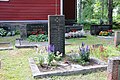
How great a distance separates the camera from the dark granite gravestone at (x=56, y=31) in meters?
6.80

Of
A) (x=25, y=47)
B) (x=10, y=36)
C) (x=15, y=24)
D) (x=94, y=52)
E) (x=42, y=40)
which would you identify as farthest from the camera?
(x=15, y=24)

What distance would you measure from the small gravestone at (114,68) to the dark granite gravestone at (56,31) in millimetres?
2871

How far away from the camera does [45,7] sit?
13.0m

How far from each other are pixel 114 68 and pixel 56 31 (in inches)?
122

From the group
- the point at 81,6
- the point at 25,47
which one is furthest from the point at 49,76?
the point at 81,6

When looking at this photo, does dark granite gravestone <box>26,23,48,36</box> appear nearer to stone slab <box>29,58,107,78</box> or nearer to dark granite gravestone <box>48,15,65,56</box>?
dark granite gravestone <box>48,15,65,56</box>

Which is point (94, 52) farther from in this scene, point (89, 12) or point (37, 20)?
point (89, 12)

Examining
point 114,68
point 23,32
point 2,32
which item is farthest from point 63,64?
point 2,32

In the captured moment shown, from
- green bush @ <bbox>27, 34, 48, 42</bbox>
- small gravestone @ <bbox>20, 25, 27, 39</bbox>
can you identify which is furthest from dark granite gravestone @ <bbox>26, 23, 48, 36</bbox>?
green bush @ <bbox>27, 34, 48, 42</bbox>

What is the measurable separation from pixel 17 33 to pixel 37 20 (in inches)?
51.0

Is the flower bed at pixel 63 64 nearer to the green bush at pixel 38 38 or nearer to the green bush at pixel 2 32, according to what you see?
the green bush at pixel 38 38

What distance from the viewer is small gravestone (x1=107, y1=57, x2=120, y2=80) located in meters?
3.97

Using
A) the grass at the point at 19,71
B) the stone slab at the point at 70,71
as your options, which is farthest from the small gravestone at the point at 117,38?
the grass at the point at 19,71

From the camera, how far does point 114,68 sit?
4.02 m
